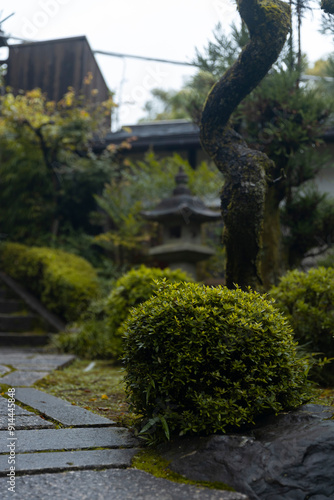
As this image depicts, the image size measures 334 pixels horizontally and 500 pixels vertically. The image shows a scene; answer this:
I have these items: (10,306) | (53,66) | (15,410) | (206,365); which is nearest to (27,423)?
(15,410)

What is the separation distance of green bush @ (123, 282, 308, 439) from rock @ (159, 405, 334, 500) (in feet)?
0.31

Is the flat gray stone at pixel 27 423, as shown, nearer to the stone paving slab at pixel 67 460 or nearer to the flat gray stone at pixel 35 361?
the stone paving slab at pixel 67 460

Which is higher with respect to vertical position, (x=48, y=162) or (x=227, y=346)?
(x=48, y=162)

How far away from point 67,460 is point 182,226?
19.3ft

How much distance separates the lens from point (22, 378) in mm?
3850

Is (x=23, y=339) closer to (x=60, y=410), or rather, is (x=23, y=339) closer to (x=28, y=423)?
(x=60, y=410)

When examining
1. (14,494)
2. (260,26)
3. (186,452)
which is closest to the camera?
(14,494)

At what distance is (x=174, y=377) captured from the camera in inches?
87.0

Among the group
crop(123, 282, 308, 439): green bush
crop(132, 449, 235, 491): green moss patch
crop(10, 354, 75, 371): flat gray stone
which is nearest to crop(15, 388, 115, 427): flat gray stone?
crop(123, 282, 308, 439): green bush

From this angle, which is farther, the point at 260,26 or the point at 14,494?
the point at 260,26

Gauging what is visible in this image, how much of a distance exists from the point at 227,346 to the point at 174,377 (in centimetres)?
29

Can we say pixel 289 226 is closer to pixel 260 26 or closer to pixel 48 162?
pixel 260 26

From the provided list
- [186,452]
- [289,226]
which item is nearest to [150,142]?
[289,226]

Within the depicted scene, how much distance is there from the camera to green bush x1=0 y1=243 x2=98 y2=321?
707 cm
